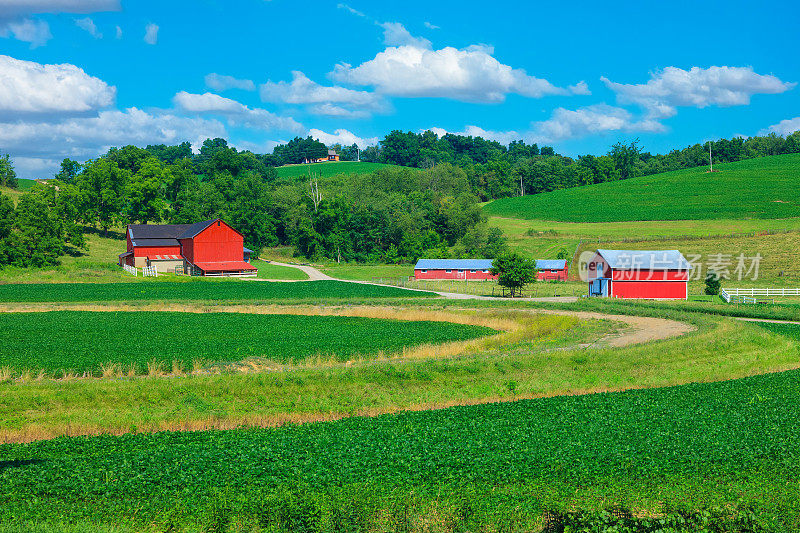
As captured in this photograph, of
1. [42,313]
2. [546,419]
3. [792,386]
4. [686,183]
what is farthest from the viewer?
[686,183]

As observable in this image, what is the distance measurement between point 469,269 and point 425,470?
70081 millimetres

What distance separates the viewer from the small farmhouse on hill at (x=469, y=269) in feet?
266

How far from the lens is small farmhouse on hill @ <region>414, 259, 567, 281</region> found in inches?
3191

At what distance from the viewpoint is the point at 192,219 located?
4294 inches

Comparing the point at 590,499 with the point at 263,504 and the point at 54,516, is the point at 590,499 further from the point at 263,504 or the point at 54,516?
the point at 54,516

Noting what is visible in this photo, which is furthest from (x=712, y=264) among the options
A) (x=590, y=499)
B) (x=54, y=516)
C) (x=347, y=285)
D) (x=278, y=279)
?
(x=54, y=516)

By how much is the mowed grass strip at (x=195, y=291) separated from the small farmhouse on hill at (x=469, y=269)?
1642 cm

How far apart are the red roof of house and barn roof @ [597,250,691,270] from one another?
45.3 meters

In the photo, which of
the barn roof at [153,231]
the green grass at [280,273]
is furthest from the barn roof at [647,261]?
the barn roof at [153,231]

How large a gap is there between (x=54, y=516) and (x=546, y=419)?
469 inches

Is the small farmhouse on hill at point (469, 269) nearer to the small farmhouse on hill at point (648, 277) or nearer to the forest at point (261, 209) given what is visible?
the forest at point (261, 209)

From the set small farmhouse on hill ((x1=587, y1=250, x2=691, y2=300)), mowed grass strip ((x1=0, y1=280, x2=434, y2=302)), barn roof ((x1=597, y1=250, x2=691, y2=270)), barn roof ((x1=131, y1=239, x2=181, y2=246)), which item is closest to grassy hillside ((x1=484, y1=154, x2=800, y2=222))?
barn roof ((x1=597, y1=250, x2=691, y2=270))

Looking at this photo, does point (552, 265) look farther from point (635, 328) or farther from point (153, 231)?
point (153, 231)

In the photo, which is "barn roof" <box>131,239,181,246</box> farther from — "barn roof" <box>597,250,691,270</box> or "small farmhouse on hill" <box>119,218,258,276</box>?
"barn roof" <box>597,250,691,270</box>
